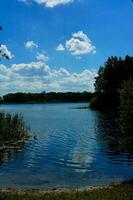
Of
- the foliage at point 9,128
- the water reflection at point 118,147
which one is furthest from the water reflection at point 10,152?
the water reflection at point 118,147

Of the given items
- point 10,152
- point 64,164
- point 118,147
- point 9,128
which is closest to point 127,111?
point 64,164

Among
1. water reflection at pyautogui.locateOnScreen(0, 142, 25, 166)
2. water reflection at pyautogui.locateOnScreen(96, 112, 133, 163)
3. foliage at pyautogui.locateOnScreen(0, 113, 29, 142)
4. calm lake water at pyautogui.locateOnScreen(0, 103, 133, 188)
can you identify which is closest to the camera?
water reflection at pyautogui.locateOnScreen(96, 112, 133, 163)

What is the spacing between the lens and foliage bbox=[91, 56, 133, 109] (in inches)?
4922

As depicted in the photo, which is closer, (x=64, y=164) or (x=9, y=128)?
(x=64, y=164)

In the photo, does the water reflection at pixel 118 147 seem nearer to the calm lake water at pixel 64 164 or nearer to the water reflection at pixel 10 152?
the calm lake water at pixel 64 164

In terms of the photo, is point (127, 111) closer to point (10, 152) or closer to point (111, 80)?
point (10, 152)

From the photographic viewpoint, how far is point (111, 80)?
12912 centimetres

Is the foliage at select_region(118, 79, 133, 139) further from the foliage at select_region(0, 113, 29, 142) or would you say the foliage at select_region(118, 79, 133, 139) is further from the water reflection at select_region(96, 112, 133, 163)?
the foliage at select_region(0, 113, 29, 142)

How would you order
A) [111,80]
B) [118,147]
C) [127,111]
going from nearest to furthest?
[127,111] → [118,147] → [111,80]

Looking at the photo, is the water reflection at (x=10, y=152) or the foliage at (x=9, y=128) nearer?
the water reflection at (x=10, y=152)

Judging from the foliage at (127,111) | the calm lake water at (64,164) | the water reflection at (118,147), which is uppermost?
the foliage at (127,111)

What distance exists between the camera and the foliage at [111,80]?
12503 cm

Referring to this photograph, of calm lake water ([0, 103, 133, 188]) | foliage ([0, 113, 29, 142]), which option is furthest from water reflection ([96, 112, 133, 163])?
foliage ([0, 113, 29, 142])

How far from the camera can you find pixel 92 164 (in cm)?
3325
